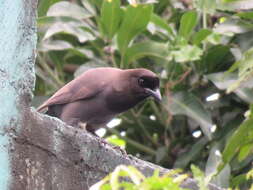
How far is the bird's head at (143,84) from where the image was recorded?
219 inches

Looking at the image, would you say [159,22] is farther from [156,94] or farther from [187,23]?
[156,94]

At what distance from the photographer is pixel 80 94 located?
5.47m

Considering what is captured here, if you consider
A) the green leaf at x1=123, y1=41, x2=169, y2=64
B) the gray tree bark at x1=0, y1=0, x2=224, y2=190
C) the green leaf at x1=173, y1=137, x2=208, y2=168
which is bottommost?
the green leaf at x1=173, y1=137, x2=208, y2=168

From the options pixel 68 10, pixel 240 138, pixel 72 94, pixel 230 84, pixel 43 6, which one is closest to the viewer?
pixel 240 138

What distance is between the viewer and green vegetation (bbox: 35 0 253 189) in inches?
252

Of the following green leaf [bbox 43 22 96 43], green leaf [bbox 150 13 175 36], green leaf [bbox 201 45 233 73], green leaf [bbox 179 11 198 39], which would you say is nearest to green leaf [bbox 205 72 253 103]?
green leaf [bbox 201 45 233 73]

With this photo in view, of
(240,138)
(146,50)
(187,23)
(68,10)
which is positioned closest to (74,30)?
(68,10)

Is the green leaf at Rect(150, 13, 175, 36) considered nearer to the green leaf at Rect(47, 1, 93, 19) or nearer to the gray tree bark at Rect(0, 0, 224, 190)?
the green leaf at Rect(47, 1, 93, 19)

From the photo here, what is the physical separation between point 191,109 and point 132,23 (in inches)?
35.2

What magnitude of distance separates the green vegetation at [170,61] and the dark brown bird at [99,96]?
0.71 m

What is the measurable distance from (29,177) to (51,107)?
278cm

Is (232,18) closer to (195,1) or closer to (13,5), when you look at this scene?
(195,1)

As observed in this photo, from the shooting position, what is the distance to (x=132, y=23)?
640cm

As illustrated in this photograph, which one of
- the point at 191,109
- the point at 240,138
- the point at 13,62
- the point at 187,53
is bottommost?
the point at 191,109
